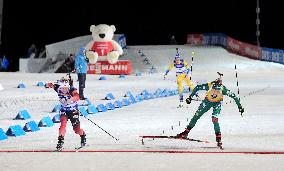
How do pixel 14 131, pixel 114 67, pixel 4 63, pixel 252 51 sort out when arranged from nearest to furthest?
pixel 14 131 < pixel 114 67 < pixel 4 63 < pixel 252 51

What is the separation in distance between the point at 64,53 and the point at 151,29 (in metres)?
11.4

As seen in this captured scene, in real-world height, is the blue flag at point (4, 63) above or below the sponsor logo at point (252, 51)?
below

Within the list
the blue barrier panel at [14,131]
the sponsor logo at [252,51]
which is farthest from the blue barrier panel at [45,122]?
the sponsor logo at [252,51]

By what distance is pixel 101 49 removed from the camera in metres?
35.7

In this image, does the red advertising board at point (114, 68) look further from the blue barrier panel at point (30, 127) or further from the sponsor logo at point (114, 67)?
the blue barrier panel at point (30, 127)

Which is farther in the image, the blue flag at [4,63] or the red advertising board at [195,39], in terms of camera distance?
the red advertising board at [195,39]

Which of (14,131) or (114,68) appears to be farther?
(114,68)

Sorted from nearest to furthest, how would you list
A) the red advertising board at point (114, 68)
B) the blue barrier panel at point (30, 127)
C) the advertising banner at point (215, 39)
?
1. the blue barrier panel at point (30, 127)
2. the red advertising board at point (114, 68)
3. the advertising banner at point (215, 39)

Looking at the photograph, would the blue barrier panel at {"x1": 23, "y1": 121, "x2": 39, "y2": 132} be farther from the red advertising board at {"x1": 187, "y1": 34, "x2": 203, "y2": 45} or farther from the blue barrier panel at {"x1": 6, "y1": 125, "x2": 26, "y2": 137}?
the red advertising board at {"x1": 187, "y1": 34, "x2": 203, "y2": 45}

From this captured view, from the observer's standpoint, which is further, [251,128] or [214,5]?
[214,5]

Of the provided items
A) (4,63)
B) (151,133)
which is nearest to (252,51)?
(4,63)

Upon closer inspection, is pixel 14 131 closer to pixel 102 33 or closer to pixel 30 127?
pixel 30 127
